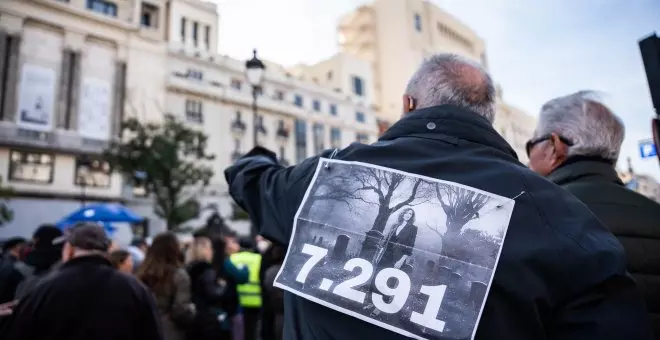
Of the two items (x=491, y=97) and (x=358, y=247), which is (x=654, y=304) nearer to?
(x=491, y=97)

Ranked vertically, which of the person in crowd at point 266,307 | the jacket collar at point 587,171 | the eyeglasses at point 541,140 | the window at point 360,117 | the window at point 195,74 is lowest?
the person in crowd at point 266,307

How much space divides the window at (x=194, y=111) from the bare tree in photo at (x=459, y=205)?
34524mm

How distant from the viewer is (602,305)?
3.52 feet

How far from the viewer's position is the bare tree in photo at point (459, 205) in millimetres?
1197

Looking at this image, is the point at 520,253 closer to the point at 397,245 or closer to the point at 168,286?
the point at 397,245

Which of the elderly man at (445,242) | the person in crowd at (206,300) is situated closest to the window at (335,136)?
the person in crowd at (206,300)

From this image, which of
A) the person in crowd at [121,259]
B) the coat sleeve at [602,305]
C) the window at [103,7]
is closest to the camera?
the coat sleeve at [602,305]

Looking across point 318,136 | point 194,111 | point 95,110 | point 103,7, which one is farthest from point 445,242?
point 318,136

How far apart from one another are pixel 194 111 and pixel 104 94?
6.47 metres

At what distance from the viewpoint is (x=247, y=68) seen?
9.16 meters

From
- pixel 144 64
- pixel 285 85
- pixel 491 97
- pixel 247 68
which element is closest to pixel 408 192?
pixel 491 97

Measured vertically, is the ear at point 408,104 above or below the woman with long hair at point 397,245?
above

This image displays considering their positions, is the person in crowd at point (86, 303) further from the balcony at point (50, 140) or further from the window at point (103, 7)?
the window at point (103, 7)

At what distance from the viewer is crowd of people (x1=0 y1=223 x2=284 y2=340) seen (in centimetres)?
306
